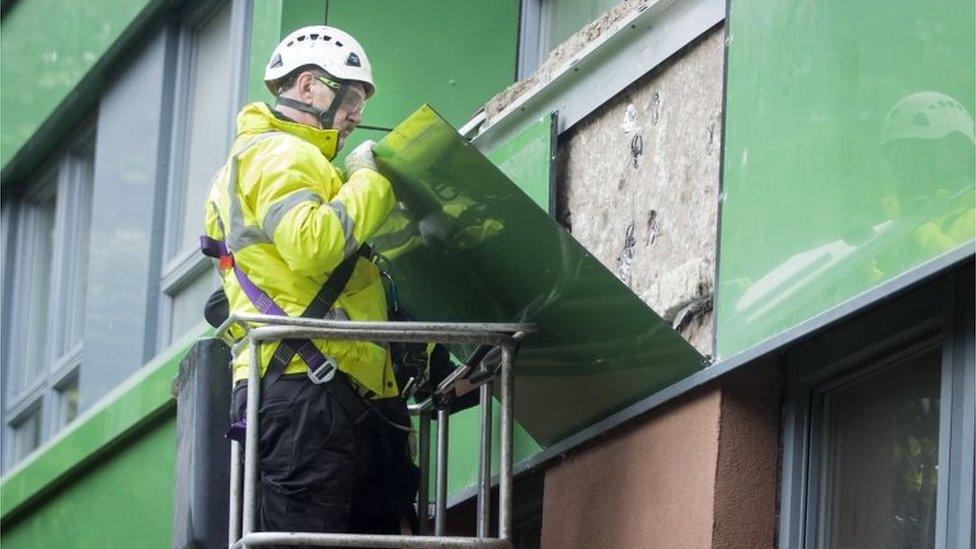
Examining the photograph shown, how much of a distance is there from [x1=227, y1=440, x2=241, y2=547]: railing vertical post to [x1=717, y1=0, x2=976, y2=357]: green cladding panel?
1475 millimetres

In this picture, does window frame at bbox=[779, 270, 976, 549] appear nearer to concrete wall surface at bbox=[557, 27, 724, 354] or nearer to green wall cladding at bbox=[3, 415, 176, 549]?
concrete wall surface at bbox=[557, 27, 724, 354]

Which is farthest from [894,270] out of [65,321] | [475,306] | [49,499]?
[65,321]

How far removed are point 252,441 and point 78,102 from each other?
8.05 meters

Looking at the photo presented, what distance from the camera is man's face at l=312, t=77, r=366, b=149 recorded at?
7531 millimetres

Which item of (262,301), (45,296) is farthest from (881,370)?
(45,296)

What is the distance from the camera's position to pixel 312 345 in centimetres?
693

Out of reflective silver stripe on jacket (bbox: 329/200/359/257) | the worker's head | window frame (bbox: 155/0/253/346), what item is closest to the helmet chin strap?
the worker's head

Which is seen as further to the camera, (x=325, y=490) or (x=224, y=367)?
(x=224, y=367)

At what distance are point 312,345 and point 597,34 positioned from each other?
1.92 metres

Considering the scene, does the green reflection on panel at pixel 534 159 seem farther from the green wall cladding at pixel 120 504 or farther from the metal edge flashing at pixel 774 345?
the green wall cladding at pixel 120 504

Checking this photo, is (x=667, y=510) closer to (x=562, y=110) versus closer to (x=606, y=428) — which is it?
(x=606, y=428)

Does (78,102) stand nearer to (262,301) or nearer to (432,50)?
(432,50)

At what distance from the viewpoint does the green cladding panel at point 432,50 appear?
10.3 meters

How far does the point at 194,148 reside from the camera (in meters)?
12.8
